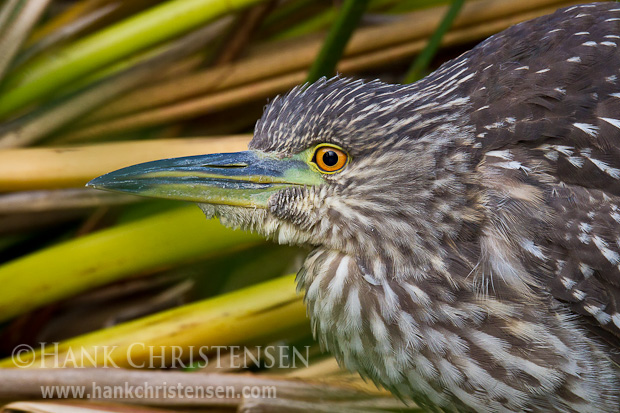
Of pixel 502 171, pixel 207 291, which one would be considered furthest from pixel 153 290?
pixel 502 171

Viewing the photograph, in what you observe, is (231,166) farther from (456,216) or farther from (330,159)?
(456,216)

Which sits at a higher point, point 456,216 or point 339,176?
point 339,176

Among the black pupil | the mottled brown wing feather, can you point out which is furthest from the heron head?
the mottled brown wing feather

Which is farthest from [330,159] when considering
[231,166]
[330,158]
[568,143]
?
[568,143]

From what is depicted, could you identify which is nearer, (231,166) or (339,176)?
(339,176)

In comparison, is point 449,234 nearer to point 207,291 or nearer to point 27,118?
point 207,291

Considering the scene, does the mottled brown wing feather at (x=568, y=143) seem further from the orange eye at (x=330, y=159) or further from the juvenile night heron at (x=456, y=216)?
the orange eye at (x=330, y=159)

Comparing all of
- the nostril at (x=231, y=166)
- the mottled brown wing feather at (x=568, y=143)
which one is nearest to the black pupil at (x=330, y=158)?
the nostril at (x=231, y=166)

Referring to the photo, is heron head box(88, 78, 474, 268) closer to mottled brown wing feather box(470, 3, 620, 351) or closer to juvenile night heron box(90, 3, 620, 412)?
juvenile night heron box(90, 3, 620, 412)
